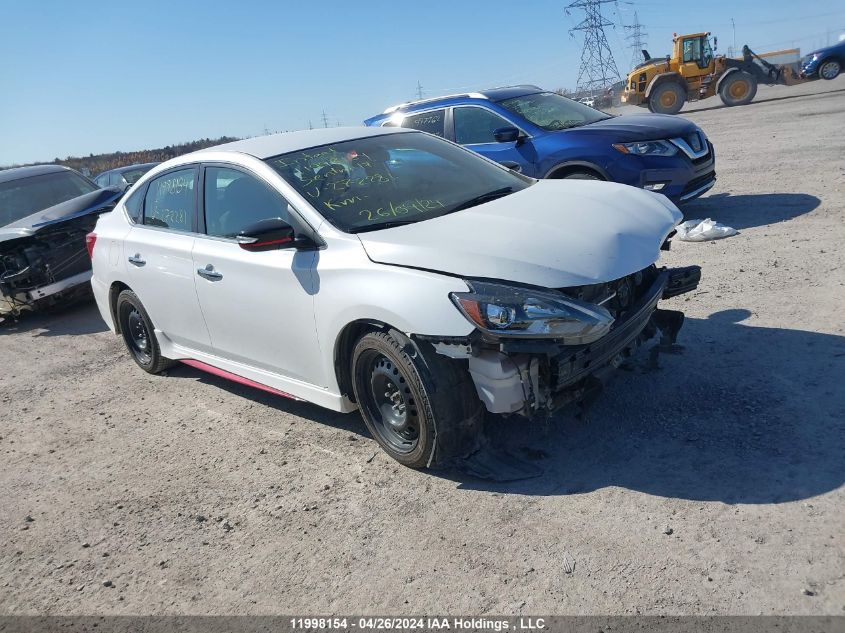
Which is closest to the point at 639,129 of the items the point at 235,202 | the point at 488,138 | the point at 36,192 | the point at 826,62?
the point at 488,138

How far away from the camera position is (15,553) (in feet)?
11.9

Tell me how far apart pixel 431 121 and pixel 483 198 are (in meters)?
4.82

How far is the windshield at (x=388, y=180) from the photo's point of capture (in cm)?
398

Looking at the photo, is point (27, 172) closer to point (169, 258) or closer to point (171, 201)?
point (171, 201)

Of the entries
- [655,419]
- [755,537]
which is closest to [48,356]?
[655,419]

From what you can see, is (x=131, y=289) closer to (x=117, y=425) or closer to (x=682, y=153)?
(x=117, y=425)

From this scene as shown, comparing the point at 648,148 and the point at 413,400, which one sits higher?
the point at 648,148

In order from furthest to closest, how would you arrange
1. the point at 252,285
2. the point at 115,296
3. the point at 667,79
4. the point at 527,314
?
1. the point at 667,79
2. the point at 115,296
3. the point at 252,285
4. the point at 527,314

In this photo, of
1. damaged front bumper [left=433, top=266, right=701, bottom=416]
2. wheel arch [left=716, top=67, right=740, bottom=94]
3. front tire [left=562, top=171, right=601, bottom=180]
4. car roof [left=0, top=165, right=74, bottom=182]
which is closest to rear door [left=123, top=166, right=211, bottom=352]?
damaged front bumper [left=433, top=266, right=701, bottom=416]

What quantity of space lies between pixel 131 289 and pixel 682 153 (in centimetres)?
578

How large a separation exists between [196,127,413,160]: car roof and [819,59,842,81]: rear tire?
80.6ft

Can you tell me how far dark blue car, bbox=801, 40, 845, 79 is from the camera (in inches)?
932

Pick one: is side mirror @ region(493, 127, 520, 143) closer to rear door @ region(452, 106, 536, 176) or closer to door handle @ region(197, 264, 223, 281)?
rear door @ region(452, 106, 536, 176)

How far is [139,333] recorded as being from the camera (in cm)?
598
